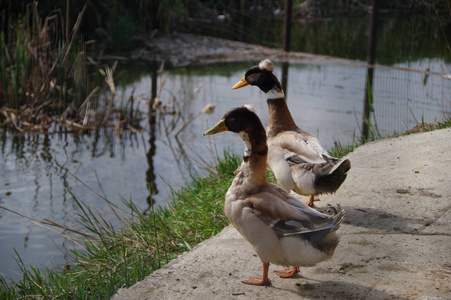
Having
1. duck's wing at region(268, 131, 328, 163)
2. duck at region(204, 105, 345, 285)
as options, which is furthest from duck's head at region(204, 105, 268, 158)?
duck's wing at region(268, 131, 328, 163)

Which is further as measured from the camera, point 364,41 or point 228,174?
point 364,41

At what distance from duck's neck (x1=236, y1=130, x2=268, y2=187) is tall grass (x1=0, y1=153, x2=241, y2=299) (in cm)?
87

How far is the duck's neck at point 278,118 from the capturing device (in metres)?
4.36

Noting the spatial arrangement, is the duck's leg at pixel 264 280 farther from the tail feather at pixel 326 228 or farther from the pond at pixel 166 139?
the pond at pixel 166 139

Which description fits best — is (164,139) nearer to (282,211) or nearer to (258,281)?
(258,281)

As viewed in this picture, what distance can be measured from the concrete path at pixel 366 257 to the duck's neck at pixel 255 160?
1.74 ft

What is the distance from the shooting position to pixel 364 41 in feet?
38.2

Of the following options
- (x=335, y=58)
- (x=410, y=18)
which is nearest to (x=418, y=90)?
(x=410, y=18)

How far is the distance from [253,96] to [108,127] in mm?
2134

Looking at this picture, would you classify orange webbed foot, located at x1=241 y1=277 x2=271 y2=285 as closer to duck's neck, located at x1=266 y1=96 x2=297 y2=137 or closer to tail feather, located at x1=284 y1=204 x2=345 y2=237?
tail feather, located at x1=284 y1=204 x2=345 y2=237

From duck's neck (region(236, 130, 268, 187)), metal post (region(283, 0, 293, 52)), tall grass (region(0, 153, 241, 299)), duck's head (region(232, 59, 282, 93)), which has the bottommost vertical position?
tall grass (region(0, 153, 241, 299))

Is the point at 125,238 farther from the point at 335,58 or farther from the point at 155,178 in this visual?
the point at 335,58

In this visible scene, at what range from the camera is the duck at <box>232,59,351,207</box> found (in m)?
3.74

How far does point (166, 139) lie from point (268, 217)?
4.47 m
